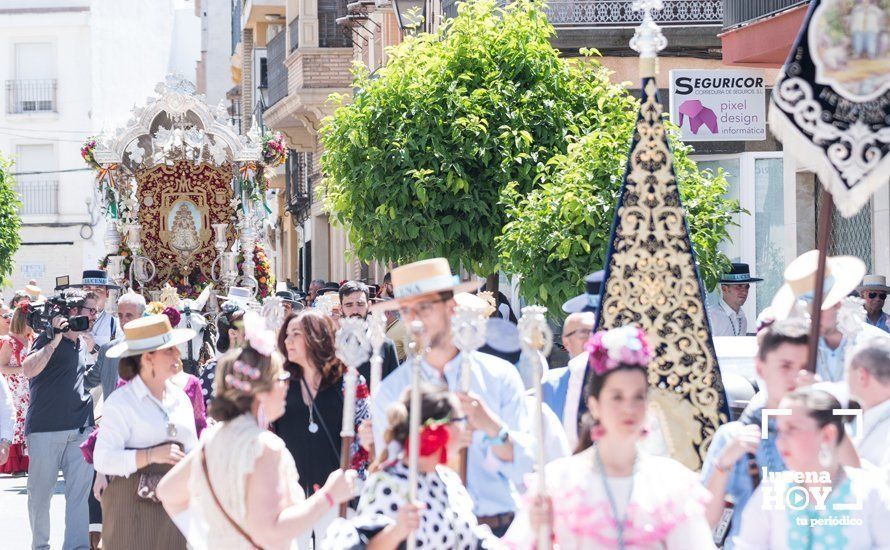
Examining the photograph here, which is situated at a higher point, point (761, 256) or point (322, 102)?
point (322, 102)

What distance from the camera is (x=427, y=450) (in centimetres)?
506

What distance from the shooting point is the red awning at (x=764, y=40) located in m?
14.9

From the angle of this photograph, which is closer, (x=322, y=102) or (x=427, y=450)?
(x=427, y=450)

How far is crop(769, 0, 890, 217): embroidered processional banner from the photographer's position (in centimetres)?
637

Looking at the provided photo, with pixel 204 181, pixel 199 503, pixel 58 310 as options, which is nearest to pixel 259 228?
pixel 204 181

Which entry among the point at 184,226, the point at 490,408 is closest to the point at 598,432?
the point at 490,408

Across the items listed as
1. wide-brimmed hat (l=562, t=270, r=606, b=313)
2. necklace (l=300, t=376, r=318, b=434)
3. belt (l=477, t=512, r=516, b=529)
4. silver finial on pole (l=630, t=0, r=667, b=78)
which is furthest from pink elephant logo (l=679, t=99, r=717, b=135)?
belt (l=477, t=512, r=516, b=529)

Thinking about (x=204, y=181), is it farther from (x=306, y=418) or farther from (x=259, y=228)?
(x=306, y=418)

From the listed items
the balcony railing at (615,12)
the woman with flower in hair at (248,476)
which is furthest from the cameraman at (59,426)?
the balcony railing at (615,12)

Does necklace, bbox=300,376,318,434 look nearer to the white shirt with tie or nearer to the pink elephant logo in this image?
the white shirt with tie

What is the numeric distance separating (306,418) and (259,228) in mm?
13196

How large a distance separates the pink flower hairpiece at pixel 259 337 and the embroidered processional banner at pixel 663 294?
5.97 ft

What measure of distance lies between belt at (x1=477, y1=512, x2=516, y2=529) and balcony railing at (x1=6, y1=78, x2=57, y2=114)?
41.7 metres

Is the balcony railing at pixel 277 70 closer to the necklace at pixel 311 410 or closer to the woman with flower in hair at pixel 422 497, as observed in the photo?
the necklace at pixel 311 410
